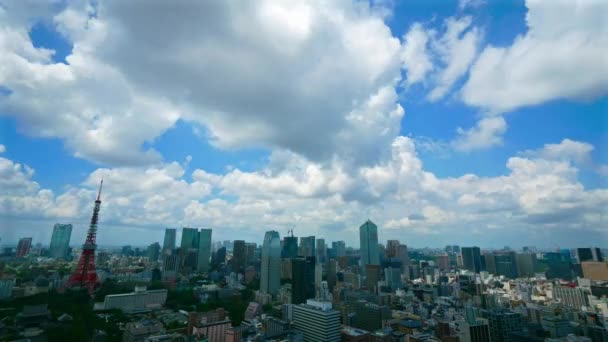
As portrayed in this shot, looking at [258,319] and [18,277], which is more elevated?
[18,277]

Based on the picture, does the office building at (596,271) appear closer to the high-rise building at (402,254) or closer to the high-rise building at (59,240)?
the high-rise building at (402,254)

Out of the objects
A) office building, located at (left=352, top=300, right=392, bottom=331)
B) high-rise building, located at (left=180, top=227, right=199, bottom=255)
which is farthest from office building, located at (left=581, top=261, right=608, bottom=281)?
high-rise building, located at (left=180, top=227, right=199, bottom=255)

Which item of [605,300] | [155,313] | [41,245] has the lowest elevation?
[155,313]

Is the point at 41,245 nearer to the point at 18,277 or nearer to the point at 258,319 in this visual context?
the point at 18,277

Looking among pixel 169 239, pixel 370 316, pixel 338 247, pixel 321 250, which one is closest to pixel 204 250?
pixel 169 239

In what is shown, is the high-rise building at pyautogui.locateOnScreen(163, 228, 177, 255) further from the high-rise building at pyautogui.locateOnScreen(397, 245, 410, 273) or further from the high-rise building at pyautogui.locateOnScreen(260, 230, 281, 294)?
the high-rise building at pyautogui.locateOnScreen(397, 245, 410, 273)

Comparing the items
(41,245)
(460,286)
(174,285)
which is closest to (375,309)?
(460,286)

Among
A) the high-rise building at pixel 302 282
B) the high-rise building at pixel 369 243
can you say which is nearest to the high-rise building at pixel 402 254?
the high-rise building at pixel 369 243
